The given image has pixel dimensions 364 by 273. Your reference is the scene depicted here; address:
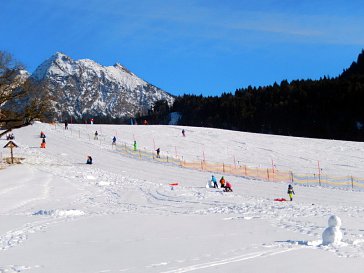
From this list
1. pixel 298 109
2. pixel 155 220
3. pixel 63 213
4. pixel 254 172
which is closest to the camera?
pixel 155 220

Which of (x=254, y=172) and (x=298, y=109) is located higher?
(x=298, y=109)

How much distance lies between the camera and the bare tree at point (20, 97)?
3684 centimetres

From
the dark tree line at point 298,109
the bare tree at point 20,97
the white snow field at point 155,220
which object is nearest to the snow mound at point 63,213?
the white snow field at point 155,220

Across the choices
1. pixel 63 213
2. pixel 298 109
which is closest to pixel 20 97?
pixel 63 213

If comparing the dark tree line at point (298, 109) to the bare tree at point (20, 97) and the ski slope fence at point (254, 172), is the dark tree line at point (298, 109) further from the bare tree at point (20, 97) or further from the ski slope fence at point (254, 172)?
the bare tree at point (20, 97)

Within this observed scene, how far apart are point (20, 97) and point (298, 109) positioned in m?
103

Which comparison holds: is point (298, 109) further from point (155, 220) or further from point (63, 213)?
point (155, 220)

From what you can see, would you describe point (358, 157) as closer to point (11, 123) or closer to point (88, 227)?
point (11, 123)

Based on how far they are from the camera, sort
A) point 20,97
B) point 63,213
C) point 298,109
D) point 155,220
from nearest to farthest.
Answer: point 155,220
point 63,213
point 20,97
point 298,109

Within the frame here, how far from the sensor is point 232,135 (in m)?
72.6

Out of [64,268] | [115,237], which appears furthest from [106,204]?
[64,268]

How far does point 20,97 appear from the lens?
37938 mm

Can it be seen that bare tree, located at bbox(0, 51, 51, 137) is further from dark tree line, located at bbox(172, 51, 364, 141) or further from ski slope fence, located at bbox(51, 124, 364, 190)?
dark tree line, located at bbox(172, 51, 364, 141)

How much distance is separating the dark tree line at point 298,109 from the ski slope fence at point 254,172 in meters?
68.6
